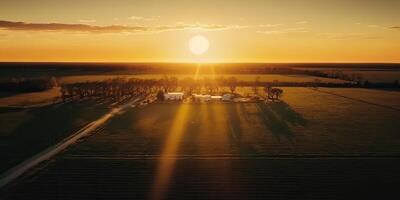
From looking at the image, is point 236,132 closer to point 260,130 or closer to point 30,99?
point 260,130

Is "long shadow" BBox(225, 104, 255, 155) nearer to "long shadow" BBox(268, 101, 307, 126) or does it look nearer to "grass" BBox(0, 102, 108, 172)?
"long shadow" BBox(268, 101, 307, 126)

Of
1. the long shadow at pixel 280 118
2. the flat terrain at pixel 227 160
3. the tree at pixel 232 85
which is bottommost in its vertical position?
the flat terrain at pixel 227 160

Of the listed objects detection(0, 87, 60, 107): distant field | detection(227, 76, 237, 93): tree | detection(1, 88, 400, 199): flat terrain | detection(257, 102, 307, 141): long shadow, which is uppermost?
detection(227, 76, 237, 93): tree

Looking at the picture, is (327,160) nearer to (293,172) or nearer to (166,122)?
(293,172)

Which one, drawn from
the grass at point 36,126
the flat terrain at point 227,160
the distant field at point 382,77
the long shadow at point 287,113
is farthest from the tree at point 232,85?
the distant field at point 382,77

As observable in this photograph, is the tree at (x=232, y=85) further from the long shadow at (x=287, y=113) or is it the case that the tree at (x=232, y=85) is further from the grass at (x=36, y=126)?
the grass at (x=36, y=126)

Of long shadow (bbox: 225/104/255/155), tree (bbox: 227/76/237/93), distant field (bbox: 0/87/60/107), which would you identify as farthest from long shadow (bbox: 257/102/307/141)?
distant field (bbox: 0/87/60/107)

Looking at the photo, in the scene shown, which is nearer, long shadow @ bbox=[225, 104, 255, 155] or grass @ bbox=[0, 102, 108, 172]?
grass @ bbox=[0, 102, 108, 172]
